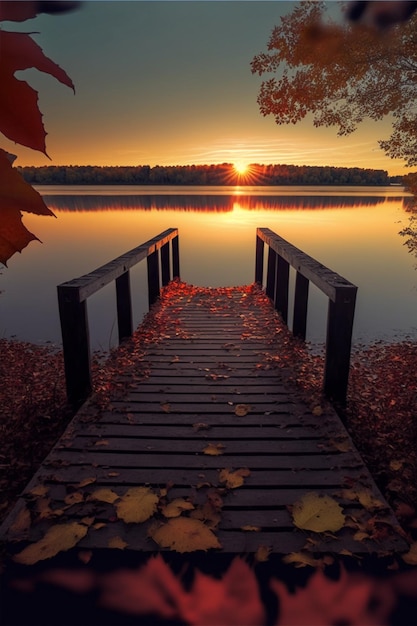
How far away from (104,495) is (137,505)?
10.2 inches

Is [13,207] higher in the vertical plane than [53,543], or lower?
higher

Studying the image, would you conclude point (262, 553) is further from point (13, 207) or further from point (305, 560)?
point (13, 207)

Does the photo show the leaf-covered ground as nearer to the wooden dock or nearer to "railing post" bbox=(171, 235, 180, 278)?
the wooden dock

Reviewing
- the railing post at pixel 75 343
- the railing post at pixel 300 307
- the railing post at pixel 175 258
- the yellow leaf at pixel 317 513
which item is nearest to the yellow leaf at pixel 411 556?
the yellow leaf at pixel 317 513

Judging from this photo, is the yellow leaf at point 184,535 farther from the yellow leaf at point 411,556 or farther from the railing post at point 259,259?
the railing post at point 259,259

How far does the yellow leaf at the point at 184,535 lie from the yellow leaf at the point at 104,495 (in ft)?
1.30

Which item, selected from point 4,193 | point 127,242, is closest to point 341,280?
point 4,193

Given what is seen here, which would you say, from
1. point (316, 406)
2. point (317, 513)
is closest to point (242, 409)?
point (316, 406)

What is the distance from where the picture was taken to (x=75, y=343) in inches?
163

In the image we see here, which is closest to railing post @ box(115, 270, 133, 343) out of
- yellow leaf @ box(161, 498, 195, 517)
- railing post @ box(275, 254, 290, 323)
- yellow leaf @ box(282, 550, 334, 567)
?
railing post @ box(275, 254, 290, 323)

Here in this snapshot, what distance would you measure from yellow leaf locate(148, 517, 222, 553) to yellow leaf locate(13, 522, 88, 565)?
44 cm

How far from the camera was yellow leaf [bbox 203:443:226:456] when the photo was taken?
336 centimetres

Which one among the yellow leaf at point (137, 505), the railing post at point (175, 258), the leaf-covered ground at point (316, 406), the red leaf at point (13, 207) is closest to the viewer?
the red leaf at point (13, 207)

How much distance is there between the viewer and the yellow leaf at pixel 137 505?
262cm
